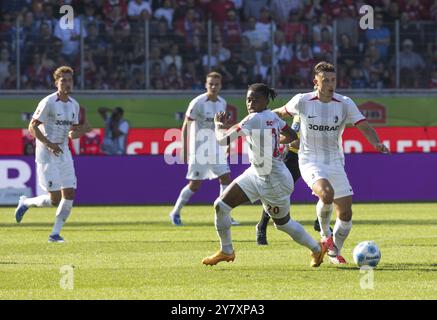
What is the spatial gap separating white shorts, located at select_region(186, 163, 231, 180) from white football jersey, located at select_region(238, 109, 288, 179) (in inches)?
295

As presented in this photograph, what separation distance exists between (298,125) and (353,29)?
14050mm

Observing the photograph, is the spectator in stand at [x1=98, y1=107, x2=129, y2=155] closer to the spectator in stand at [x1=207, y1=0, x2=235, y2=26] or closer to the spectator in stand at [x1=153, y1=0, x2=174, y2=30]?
the spectator in stand at [x1=153, y1=0, x2=174, y2=30]

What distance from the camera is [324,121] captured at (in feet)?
42.1

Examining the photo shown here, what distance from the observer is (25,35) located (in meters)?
26.8

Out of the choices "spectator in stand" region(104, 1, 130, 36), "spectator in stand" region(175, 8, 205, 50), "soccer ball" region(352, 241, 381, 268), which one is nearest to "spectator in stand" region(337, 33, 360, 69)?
"spectator in stand" region(175, 8, 205, 50)

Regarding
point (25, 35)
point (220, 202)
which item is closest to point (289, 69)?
point (25, 35)

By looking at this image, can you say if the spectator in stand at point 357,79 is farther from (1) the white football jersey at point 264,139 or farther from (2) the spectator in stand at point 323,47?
(1) the white football jersey at point 264,139

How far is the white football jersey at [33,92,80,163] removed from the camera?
1633cm

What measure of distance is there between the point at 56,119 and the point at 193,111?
12.2ft

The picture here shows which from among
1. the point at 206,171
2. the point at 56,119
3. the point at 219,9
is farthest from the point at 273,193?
the point at 219,9

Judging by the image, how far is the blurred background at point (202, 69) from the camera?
2572 cm

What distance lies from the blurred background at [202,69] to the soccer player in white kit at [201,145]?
A: 5558mm

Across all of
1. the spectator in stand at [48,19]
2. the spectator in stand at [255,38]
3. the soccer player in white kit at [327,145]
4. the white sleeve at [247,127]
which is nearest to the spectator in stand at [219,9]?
the spectator in stand at [255,38]
